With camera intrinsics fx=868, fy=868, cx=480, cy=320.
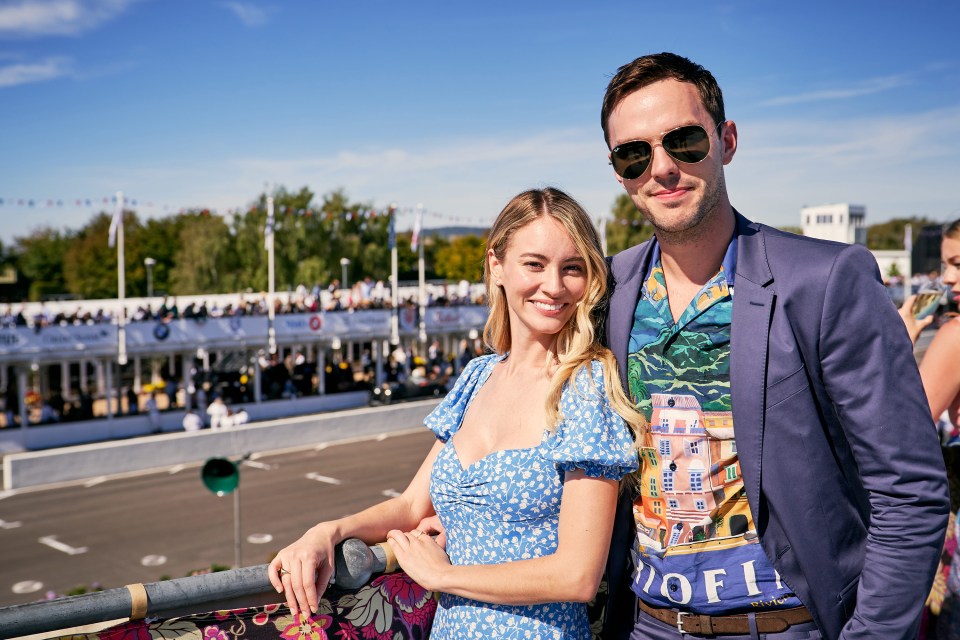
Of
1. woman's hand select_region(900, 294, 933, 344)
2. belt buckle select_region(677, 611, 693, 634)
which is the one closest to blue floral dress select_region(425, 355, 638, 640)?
belt buckle select_region(677, 611, 693, 634)

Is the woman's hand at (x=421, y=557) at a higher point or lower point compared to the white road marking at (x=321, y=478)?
higher

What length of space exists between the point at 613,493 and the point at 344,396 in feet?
116

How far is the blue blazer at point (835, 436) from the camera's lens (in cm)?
196

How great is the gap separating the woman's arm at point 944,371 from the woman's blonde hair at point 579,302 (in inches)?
59.5

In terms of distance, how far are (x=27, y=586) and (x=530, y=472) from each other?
740 inches

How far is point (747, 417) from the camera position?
6.98ft

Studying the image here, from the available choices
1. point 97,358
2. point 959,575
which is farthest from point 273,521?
point 959,575

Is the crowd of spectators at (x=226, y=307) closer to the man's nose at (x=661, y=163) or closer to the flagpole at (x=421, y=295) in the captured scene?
the flagpole at (x=421, y=295)

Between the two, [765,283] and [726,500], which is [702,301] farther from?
[726,500]

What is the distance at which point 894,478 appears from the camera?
6.46 ft

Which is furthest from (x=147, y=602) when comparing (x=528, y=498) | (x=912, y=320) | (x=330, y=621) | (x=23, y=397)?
(x=23, y=397)

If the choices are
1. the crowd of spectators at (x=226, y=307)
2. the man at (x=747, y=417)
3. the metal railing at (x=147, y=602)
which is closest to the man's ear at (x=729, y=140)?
the man at (x=747, y=417)

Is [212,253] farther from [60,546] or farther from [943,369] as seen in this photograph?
[943,369]

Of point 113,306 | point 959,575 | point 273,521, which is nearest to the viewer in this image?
point 959,575
